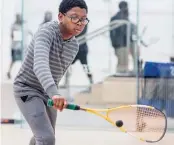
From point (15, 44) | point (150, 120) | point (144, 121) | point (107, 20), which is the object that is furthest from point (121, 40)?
point (150, 120)

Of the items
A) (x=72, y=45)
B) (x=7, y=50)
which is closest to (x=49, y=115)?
(x=72, y=45)

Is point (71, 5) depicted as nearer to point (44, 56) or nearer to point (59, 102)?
point (44, 56)

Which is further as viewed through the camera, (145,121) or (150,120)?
(145,121)

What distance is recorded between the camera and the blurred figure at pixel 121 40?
7367 mm

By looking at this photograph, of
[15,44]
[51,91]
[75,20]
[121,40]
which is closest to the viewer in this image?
[51,91]

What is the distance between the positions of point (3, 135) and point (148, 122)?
6.94ft

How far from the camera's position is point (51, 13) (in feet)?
22.4

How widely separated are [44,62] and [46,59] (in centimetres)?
3

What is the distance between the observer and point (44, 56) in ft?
8.40

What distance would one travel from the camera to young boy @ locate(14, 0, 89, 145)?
2.67 meters

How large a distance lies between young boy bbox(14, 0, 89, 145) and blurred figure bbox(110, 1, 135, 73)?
4.48 m

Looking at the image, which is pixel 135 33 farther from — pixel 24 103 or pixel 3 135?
pixel 24 103

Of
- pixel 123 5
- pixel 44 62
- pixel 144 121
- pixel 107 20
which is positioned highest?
pixel 123 5

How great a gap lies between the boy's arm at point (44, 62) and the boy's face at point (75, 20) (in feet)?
0.37
